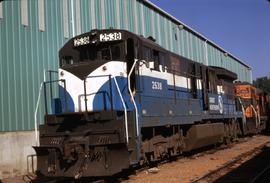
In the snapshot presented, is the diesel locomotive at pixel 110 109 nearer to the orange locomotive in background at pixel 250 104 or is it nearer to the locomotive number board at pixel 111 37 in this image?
the locomotive number board at pixel 111 37

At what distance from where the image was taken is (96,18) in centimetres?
1920

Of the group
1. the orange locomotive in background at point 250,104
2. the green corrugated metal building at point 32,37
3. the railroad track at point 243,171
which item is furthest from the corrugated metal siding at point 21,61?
the orange locomotive in background at point 250,104

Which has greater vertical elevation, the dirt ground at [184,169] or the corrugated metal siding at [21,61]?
the corrugated metal siding at [21,61]

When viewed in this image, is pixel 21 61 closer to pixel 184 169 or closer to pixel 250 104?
pixel 184 169

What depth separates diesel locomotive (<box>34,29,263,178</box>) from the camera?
34.6ft

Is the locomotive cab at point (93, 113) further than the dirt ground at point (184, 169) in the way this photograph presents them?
No

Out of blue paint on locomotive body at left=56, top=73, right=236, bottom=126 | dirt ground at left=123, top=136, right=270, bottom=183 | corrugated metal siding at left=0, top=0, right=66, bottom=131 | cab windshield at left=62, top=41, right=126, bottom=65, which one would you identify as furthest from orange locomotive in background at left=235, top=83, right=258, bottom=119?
cab windshield at left=62, top=41, right=126, bottom=65

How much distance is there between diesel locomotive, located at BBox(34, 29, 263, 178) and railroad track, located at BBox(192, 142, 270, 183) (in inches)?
76.6

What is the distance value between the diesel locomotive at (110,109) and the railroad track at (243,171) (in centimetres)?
194

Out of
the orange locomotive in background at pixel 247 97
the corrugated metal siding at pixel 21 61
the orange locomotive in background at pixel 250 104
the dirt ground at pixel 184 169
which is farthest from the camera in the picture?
the orange locomotive in background at pixel 247 97

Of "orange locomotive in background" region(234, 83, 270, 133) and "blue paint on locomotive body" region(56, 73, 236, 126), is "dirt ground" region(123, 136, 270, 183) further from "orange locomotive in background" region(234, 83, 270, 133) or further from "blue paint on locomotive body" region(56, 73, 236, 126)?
"orange locomotive in background" region(234, 83, 270, 133)

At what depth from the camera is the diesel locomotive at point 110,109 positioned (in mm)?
10539

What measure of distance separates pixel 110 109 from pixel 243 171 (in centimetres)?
437

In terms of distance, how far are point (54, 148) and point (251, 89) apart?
810 inches
